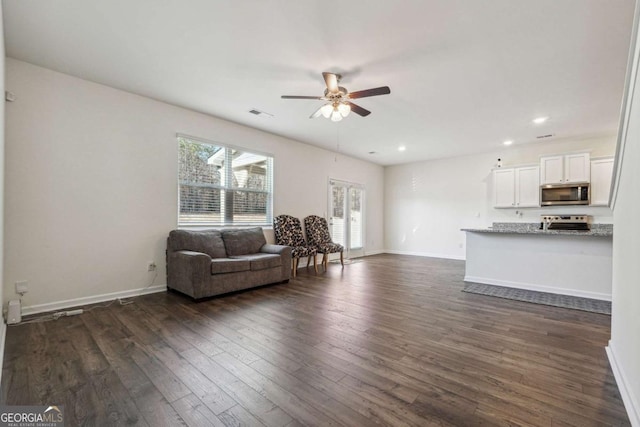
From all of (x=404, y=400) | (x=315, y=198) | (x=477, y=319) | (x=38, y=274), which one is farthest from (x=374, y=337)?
(x=315, y=198)

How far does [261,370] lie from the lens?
1987 mm

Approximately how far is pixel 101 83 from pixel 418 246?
7666 mm

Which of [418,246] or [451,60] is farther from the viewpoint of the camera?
[418,246]

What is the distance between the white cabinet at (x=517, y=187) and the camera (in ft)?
19.8

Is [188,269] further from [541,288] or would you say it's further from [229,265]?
[541,288]

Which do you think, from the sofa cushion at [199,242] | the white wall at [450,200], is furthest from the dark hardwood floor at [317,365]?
the white wall at [450,200]

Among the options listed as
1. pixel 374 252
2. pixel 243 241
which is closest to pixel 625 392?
pixel 243 241

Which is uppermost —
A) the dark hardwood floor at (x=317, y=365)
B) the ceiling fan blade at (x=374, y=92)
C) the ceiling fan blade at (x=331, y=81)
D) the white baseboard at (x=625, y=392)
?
the ceiling fan blade at (x=331, y=81)

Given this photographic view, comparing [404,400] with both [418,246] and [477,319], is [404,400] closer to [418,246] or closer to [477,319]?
[477,319]

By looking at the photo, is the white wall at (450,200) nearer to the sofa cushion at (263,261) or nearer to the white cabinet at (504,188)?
the white cabinet at (504,188)

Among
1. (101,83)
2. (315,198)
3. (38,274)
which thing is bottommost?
(38,274)

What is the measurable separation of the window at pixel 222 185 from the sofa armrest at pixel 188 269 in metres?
0.75

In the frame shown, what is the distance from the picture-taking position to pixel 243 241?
4.65 metres

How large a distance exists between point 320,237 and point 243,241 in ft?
6.54
